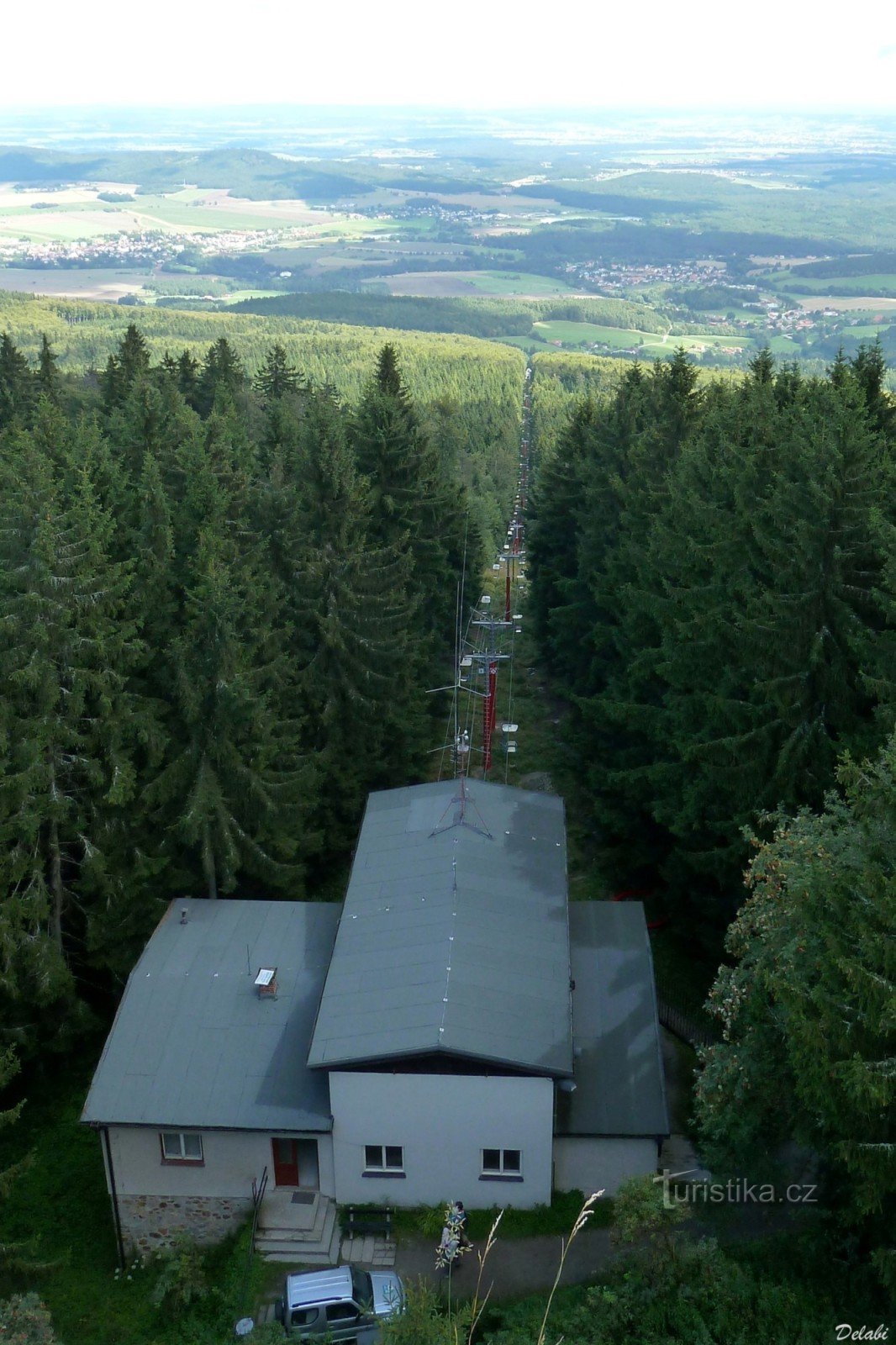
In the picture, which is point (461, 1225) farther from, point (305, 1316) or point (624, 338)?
point (624, 338)

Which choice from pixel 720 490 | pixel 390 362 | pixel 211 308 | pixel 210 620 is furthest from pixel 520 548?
pixel 211 308

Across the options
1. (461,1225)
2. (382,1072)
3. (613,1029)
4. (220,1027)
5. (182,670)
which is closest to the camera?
(461,1225)

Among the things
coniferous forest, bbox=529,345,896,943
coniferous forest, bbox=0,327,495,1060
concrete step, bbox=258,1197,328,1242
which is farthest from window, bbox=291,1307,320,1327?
coniferous forest, bbox=529,345,896,943

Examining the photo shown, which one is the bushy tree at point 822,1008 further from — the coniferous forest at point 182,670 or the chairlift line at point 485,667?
the coniferous forest at point 182,670

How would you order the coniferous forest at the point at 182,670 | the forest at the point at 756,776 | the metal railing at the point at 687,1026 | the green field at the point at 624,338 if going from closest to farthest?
the forest at the point at 756,776 → the coniferous forest at the point at 182,670 → the metal railing at the point at 687,1026 → the green field at the point at 624,338

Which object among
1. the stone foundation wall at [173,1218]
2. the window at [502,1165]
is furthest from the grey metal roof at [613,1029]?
the stone foundation wall at [173,1218]

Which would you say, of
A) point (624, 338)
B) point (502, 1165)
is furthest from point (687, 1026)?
point (624, 338)
